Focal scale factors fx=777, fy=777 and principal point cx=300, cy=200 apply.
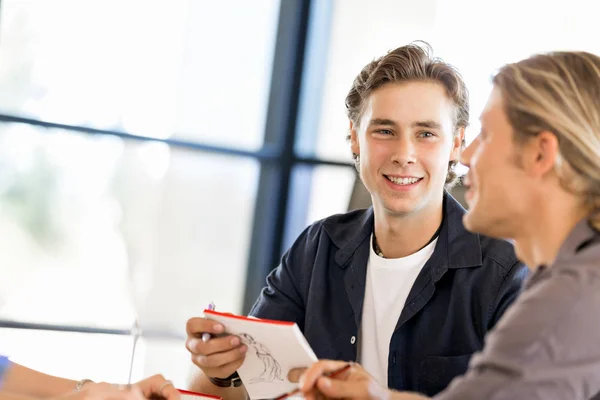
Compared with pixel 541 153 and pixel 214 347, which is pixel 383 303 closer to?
pixel 214 347

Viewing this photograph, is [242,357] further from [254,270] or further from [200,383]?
[254,270]

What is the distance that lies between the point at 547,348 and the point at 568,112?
1.29 ft

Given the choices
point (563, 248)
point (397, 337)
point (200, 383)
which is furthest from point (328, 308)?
point (563, 248)

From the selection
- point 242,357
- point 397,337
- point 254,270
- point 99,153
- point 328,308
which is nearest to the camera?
point 242,357

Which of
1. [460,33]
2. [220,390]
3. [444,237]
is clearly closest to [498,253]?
[444,237]

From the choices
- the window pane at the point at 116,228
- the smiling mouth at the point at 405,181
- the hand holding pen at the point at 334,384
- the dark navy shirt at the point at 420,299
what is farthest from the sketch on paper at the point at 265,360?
the window pane at the point at 116,228

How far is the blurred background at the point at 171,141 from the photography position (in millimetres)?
3299

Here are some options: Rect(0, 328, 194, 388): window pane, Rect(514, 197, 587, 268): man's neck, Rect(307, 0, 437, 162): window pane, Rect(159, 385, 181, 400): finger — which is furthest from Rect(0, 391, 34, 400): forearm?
Rect(307, 0, 437, 162): window pane

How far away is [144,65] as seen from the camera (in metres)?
3.43

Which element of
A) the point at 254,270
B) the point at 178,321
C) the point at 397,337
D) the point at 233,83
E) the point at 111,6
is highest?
the point at 111,6

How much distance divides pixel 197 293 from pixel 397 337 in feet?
6.03

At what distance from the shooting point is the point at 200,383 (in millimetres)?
1919

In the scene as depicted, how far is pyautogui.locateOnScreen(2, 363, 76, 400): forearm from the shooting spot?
168 cm

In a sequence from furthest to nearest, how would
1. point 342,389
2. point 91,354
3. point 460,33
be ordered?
1. point 460,33
2. point 91,354
3. point 342,389
